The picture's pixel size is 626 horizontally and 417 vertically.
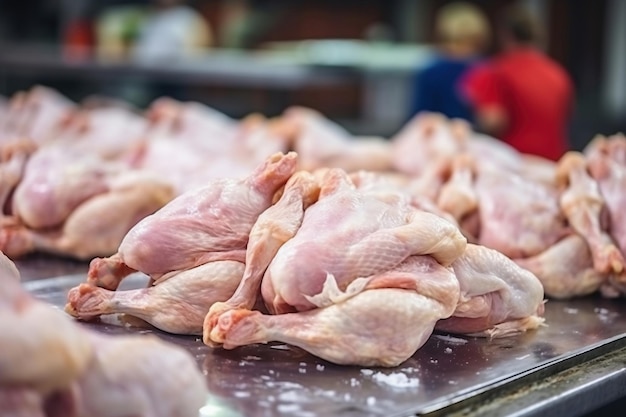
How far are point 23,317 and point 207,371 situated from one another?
603 millimetres

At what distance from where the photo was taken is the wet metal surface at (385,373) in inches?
71.6

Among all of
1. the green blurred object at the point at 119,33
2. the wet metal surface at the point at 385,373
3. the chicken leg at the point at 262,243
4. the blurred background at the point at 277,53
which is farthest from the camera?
the green blurred object at the point at 119,33

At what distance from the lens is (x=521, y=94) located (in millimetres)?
6113

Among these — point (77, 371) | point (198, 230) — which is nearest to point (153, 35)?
point (198, 230)

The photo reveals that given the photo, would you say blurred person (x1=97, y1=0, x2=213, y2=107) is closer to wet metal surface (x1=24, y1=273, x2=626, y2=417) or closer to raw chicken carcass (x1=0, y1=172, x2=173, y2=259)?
raw chicken carcass (x1=0, y1=172, x2=173, y2=259)

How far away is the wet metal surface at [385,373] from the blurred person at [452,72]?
4.18m

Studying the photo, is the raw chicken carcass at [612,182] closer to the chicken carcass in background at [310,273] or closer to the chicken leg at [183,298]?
the chicken carcass in background at [310,273]

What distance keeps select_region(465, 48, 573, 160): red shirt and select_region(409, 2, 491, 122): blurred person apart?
0.26m

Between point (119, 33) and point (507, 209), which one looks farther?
point (119, 33)

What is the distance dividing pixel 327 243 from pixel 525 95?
14.2 ft

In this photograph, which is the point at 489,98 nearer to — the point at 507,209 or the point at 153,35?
the point at 507,209

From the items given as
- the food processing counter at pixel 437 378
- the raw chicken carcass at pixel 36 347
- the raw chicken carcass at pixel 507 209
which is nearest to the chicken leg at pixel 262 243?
the food processing counter at pixel 437 378

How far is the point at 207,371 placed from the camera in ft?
6.52

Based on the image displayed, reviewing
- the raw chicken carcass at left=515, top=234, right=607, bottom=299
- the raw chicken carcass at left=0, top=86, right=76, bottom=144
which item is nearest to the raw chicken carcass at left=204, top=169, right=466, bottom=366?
the raw chicken carcass at left=515, top=234, right=607, bottom=299
